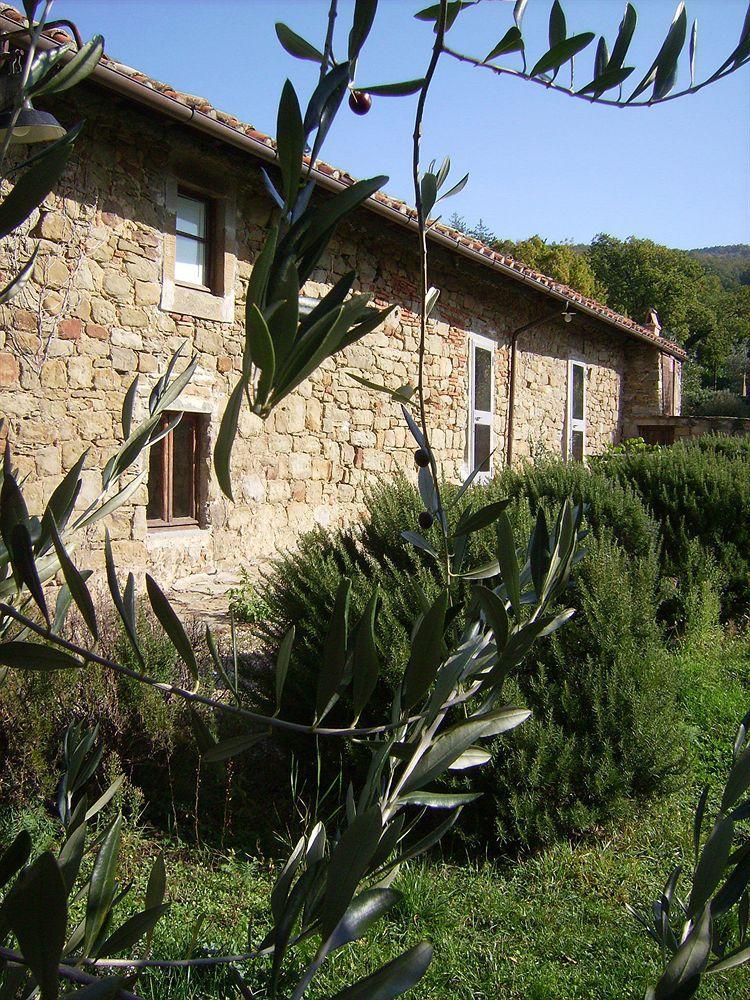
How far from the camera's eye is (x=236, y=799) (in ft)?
11.5

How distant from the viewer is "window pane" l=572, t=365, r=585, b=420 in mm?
12680

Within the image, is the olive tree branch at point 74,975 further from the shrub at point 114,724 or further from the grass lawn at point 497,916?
the shrub at point 114,724

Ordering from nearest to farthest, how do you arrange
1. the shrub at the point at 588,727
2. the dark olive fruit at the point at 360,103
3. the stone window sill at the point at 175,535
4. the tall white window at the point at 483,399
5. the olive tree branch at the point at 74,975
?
1. the olive tree branch at the point at 74,975
2. the dark olive fruit at the point at 360,103
3. the shrub at the point at 588,727
4. the stone window sill at the point at 175,535
5. the tall white window at the point at 483,399

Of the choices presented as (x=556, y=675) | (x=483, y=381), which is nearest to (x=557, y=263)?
(x=483, y=381)

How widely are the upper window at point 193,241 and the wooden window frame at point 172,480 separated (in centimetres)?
112

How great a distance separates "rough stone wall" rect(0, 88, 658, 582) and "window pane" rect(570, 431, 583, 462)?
360 cm

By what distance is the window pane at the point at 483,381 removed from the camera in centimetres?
1016

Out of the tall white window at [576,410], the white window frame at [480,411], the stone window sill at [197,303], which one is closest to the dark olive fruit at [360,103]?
the stone window sill at [197,303]

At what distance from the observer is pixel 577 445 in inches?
510

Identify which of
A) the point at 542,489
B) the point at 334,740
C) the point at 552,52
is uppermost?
the point at 552,52

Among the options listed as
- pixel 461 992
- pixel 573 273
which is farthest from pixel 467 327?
pixel 573 273

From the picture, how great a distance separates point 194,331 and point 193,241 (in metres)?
0.79

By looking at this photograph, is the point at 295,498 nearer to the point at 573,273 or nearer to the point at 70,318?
the point at 70,318

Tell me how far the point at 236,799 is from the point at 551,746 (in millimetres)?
1358
